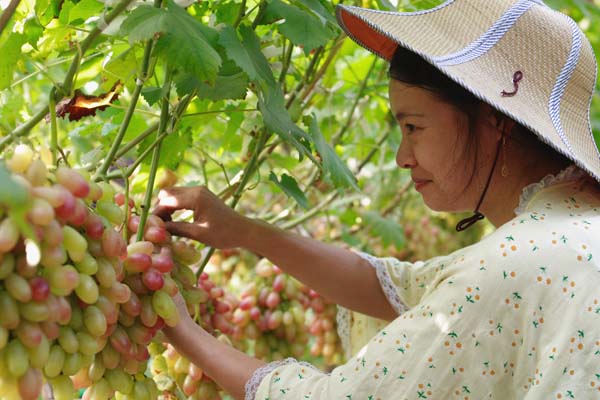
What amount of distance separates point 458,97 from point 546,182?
0.20 m

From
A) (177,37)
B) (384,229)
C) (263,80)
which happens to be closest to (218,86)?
(263,80)

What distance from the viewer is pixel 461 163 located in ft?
4.50

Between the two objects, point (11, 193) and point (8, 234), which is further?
point (8, 234)

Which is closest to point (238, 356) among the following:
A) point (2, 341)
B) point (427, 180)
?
point (427, 180)

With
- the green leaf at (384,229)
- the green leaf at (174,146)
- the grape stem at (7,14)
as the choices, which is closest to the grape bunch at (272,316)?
the green leaf at (174,146)

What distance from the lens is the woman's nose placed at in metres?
1.41

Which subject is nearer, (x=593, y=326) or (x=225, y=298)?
(x=593, y=326)

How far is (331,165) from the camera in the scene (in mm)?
1387

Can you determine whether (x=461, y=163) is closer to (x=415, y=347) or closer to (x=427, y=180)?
(x=427, y=180)

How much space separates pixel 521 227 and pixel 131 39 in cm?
62

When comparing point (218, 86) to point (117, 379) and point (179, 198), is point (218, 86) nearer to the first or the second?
point (179, 198)

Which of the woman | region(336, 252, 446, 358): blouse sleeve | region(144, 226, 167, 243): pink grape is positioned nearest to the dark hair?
the woman

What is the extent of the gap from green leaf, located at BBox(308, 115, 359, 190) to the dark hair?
0.17 metres

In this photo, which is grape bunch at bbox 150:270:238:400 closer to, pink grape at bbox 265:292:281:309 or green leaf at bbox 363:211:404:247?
pink grape at bbox 265:292:281:309
